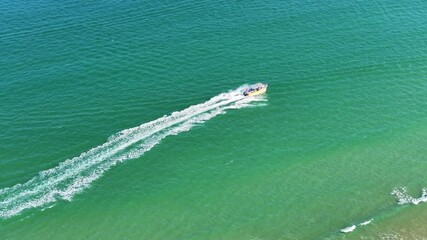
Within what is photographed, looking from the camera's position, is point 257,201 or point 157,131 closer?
point 257,201

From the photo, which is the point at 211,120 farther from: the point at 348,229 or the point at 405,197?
the point at 405,197

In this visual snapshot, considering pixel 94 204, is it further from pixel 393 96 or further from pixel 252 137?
pixel 393 96

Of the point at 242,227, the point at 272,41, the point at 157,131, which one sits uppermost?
the point at 272,41

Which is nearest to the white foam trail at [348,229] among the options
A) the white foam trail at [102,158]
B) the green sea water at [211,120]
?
the green sea water at [211,120]

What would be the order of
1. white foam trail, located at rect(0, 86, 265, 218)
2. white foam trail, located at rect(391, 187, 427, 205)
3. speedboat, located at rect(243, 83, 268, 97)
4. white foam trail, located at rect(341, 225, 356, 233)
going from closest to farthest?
white foam trail, located at rect(341, 225, 356, 233) < white foam trail, located at rect(391, 187, 427, 205) < white foam trail, located at rect(0, 86, 265, 218) < speedboat, located at rect(243, 83, 268, 97)

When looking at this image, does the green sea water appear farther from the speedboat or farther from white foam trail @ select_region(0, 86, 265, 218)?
the speedboat

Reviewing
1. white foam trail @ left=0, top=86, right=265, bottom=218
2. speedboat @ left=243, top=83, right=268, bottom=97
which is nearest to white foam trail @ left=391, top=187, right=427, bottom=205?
white foam trail @ left=0, top=86, right=265, bottom=218

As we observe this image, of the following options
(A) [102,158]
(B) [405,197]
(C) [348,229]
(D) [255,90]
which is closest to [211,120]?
(D) [255,90]

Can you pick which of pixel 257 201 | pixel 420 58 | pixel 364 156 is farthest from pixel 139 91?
pixel 420 58
